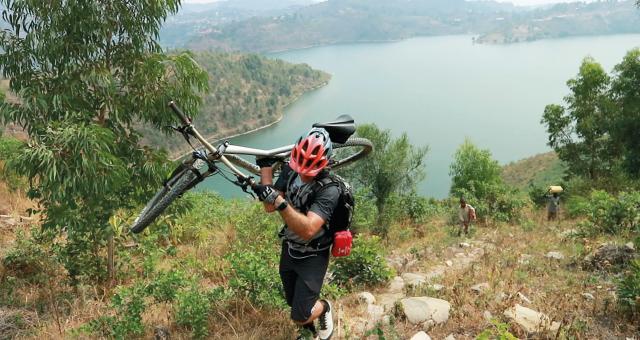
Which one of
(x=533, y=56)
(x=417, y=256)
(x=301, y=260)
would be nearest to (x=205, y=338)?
(x=301, y=260)

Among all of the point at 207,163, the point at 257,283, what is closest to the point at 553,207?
the point at 257,283

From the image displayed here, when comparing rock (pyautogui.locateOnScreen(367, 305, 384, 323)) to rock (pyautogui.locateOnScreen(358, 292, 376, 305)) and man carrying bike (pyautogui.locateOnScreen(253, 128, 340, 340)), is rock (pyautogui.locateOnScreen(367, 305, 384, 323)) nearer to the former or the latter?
rock (pyautogui.locateOnScreen(358, 292, 376, 305))

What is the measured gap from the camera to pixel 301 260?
141 inches

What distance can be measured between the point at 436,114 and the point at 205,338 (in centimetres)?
10016

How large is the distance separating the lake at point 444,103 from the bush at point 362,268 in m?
43.8

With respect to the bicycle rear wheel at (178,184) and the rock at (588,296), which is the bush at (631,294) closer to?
the rock at (588,296)

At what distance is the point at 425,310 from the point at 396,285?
1.33m

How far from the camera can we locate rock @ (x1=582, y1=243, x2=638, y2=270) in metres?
6.18

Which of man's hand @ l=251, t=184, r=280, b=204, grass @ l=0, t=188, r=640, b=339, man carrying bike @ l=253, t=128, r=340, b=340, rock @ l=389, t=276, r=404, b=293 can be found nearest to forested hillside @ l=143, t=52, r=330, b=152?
grass @ l=0, t=188, r=640, b=339

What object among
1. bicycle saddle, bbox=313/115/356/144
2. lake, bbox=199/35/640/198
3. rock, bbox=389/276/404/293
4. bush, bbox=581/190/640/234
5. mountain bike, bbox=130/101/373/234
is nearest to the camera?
mountain bike, bbox=130/101/373/234

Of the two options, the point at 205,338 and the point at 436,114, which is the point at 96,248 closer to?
the point at 205,338

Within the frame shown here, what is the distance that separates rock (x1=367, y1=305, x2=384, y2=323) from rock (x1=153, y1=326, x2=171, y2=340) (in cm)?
202

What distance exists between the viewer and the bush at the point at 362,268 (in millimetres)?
5926

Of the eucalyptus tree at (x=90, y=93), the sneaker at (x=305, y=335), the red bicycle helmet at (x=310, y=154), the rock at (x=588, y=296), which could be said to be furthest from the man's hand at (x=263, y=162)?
the rock at (x=588, y=296)
